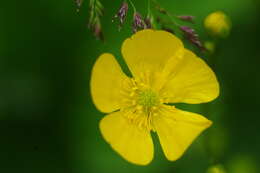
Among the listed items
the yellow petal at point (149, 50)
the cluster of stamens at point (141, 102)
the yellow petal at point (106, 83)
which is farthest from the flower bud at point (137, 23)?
the cluster of stamens at point (141, 102)

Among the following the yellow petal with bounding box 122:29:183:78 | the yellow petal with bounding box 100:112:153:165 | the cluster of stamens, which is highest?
the yellow petal with bounding box 122:29:183:78

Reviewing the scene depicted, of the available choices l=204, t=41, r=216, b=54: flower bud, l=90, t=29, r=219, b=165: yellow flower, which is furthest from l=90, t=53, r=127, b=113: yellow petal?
l=204, t=41, r=216, b=54: flower bud

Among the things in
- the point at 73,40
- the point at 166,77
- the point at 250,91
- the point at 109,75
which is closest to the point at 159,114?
the point at 166,77

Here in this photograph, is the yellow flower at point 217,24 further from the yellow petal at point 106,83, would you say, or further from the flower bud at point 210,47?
the yellow petal at point 106,83

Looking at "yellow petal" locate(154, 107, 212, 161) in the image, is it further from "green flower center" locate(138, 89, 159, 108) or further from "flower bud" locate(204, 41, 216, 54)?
"flower bud" locate(204, 41, 216, 54)

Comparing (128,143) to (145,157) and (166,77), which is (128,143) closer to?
(145,157)
